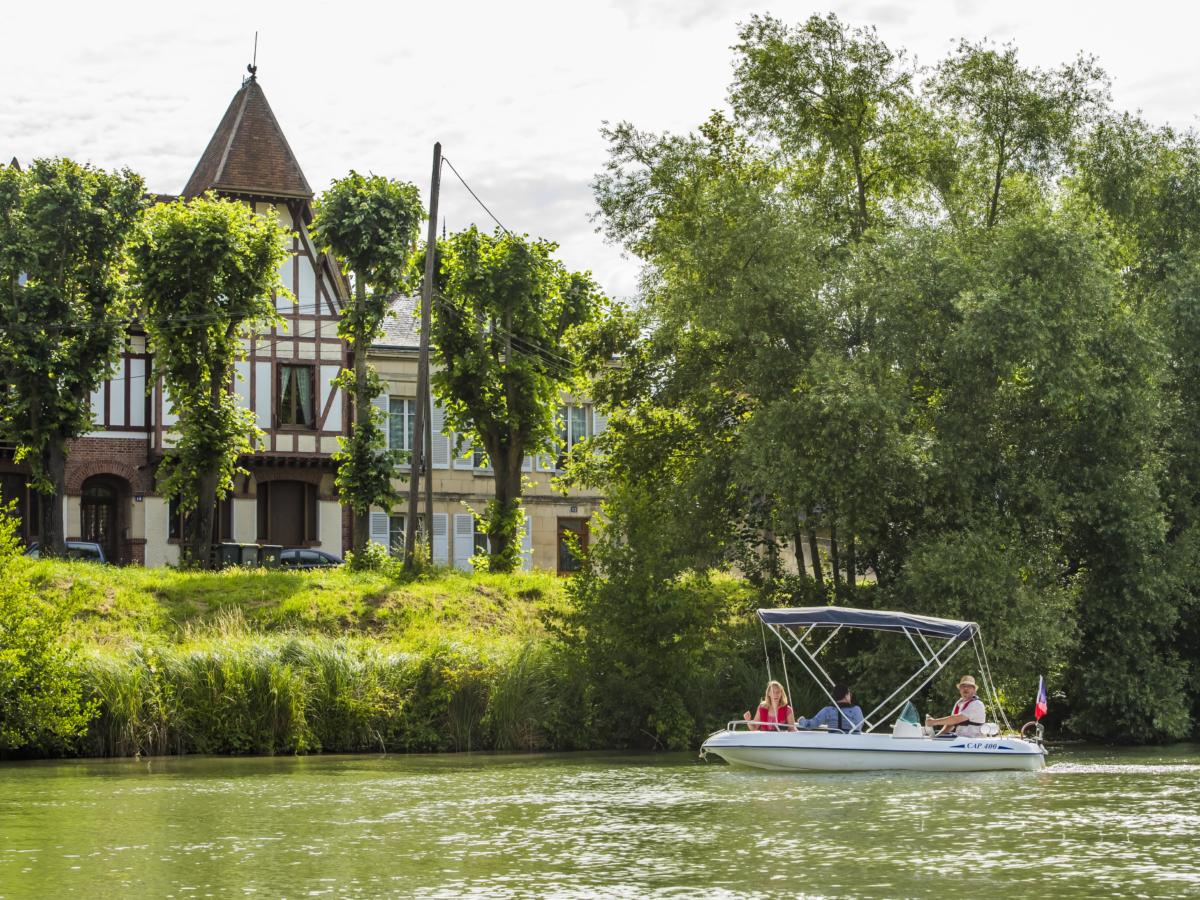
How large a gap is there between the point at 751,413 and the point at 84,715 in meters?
16.6

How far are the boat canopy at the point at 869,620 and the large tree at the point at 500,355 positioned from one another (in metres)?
18.3

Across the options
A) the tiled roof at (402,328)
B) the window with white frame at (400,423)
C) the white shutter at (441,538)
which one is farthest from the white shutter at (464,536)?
the tiled roof at (402,328)

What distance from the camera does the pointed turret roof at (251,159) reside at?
200ft

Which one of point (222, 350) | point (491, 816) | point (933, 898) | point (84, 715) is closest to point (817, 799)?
point (491, 816)

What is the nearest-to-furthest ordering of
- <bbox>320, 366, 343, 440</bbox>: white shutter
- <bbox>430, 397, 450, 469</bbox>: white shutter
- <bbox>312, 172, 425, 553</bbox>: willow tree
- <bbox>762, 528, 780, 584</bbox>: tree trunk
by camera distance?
<bbox>762, 528, 780, 584</bbox>: tree trunk < <bbox>312, 172, 425, 553</bbox>: willow tree < <bbox>320, 366, 343, 440</bbox>: white shutter < <bbox>430, 397, 450, 469</bbox>: white shutter

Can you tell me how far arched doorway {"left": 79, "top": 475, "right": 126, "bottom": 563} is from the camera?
60.3m

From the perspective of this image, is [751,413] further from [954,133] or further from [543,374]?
[543,374]

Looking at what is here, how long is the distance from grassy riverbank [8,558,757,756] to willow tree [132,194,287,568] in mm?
4613

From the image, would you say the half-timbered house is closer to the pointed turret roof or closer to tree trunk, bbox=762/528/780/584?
the pointed turret roof

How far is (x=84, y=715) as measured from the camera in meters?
33.6

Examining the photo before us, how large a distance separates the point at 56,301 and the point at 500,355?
12.8 m

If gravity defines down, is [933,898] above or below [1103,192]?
below

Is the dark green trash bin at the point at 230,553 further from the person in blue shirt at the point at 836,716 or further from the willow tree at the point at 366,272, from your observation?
the person in blue shirt at the point at 836,716

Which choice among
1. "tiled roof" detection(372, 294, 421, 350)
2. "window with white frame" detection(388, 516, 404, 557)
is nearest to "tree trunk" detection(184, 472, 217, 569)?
"window with white frame" detection(388, 516, 404, 557)
